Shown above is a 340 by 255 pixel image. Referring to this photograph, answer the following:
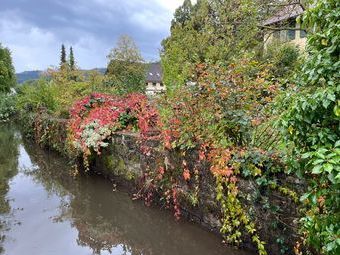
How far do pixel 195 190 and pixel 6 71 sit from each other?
34398mm

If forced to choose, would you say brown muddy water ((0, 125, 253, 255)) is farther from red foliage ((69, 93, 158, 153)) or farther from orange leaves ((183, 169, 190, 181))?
red foliage ((69, 93, 158, 153))

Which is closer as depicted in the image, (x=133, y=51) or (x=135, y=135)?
(x=135, y=135)

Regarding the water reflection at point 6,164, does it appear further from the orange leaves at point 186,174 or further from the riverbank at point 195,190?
the orange leaves at point 186,174

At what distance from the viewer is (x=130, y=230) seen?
5828 mm

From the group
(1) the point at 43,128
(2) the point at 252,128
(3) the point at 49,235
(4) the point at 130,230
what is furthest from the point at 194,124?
(1) the point at 43,128

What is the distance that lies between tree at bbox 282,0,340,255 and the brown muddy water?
2342mm

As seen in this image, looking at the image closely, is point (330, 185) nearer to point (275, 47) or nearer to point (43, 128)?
point (43, 128)

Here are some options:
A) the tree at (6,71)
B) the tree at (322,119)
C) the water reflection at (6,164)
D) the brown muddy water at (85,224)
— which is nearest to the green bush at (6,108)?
the tree at (6,71)

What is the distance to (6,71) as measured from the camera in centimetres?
3472

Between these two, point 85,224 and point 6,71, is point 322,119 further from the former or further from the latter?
point 6,71

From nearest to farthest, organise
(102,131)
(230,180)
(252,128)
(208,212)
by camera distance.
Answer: (230,180) → (252,128) → (208,212) → (102,131)

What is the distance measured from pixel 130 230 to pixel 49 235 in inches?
52.2

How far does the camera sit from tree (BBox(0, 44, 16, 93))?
3383 centimetres

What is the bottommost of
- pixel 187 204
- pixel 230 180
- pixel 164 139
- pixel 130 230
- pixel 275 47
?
pixel 130 230
